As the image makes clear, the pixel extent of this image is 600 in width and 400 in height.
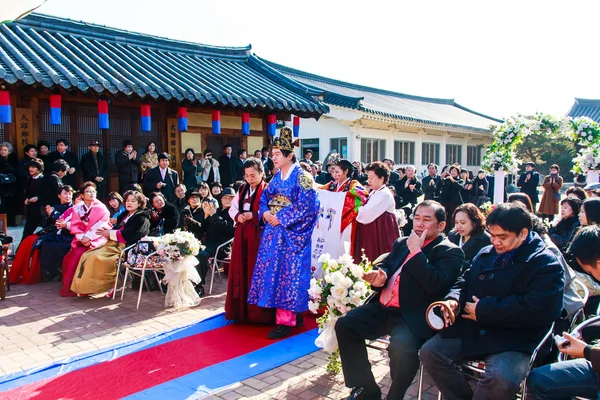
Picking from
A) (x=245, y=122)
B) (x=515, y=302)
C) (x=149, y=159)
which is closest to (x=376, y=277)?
(x=515, y=302)

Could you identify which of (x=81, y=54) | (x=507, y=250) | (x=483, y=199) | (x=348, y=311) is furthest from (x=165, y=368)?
(x=483, y=199)

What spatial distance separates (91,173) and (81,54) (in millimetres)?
2220

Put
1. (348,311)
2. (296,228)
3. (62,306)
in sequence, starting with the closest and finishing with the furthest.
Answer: (348,311), (296,228), (62,306)

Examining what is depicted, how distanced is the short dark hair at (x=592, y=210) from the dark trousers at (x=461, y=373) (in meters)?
2.08

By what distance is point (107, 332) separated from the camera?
194 inches

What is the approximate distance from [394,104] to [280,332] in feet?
70.6

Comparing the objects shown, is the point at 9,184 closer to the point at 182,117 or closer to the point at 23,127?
the point at 23,127

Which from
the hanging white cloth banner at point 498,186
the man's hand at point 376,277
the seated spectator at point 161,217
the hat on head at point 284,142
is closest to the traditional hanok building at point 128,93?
the seated spectator at point 161,217

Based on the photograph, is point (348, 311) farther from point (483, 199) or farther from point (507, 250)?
point (483, 199)

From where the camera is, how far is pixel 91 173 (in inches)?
332

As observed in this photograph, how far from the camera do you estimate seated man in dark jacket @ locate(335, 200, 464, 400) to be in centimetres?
322

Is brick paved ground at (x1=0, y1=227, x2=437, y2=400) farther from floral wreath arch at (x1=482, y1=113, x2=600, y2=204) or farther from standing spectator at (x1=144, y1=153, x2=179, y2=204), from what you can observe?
floral wreath arch at (x1=482, y1=113, x2=600, y2=204)

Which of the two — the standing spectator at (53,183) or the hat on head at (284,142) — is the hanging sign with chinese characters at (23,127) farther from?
the hat on head at (284,142)

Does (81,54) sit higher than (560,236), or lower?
higher
